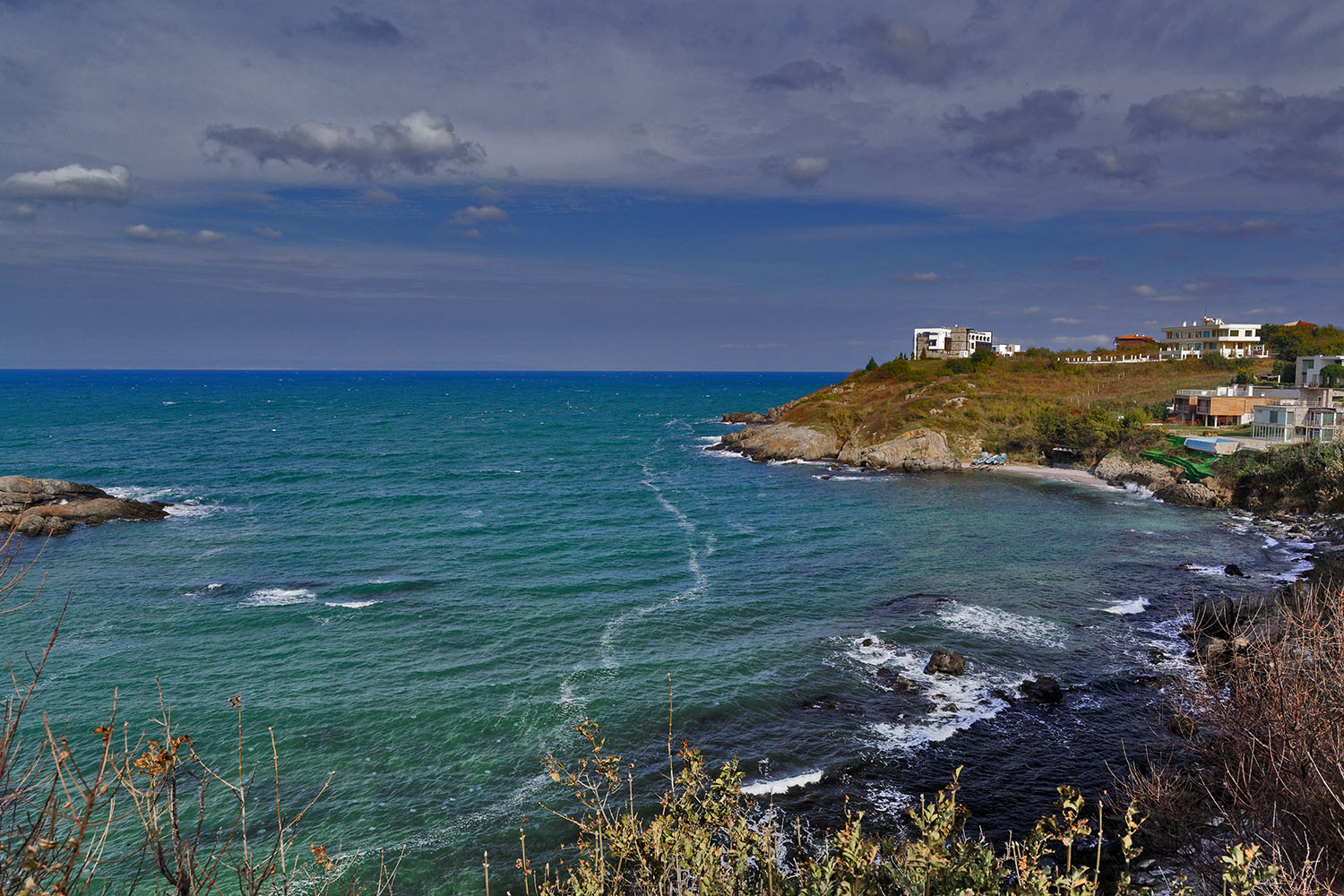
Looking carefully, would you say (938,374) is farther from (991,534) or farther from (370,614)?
(370,614)

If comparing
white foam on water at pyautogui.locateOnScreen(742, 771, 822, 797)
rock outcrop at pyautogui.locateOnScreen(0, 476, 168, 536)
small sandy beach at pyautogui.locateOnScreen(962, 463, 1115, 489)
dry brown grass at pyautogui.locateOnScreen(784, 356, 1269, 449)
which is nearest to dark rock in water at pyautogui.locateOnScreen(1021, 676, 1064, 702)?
white foam on water at pyautogui.locateOnScreen(742, 771, 822, 797)

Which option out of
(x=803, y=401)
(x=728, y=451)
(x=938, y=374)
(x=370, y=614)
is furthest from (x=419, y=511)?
(x=938, y=374)

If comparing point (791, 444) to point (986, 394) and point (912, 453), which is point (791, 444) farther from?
point (986, 394)

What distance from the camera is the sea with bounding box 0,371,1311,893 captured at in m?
23.4

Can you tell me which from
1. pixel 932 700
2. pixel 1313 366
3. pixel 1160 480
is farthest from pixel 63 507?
pixel 1313 366

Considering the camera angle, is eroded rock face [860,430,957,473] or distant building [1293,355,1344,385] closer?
eroded rock face [860,430,957,473]

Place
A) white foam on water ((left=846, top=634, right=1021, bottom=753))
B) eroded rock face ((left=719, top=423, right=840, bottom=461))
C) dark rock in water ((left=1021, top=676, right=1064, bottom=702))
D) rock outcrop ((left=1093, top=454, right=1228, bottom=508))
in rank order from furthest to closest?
eroded rock face ((left=719, top=423, right=840, bottom=461)), rock outcrop ((left=1093, top=454, right=1228, bottom=508)), dark rock in water ((left=1021, top=676, right=1064, bottom=702)), white foam on water ((left=846, top=634, right=1021, bottom=753))

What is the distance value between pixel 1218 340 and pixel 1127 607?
130 m

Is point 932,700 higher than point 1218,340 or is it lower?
lower

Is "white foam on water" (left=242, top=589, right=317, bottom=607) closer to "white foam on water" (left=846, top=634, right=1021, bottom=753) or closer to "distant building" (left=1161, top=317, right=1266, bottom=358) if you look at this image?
"white foam on water" (left=846, top=634, right=1021, bottom=753)

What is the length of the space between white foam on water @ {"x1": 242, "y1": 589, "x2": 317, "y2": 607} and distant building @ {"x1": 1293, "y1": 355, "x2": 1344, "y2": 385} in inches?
4311

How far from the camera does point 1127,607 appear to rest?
124 feet

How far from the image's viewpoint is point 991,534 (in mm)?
53719

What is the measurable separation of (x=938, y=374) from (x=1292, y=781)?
113598 mm
